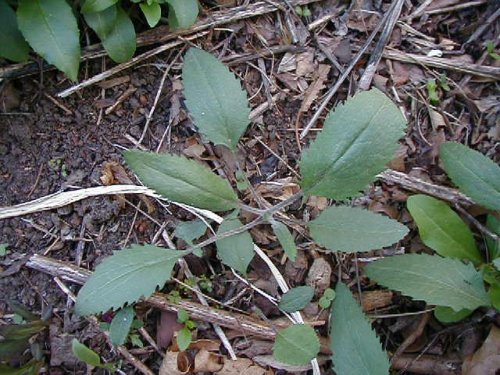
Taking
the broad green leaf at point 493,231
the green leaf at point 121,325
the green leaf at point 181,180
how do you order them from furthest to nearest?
the broad green leaf at point 493,231, the green leaf at point 121,325, the green leaf at point 181,180

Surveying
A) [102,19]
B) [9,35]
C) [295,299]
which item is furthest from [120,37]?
[295,299]

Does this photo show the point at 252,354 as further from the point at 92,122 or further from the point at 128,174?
the point at 92,122

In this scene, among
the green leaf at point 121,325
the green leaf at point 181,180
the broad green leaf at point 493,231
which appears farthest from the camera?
the broad green leaf at point 493,231

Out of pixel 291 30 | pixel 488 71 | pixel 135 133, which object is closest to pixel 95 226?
pixel 135 133

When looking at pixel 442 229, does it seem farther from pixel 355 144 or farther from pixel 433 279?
pixel 355 144

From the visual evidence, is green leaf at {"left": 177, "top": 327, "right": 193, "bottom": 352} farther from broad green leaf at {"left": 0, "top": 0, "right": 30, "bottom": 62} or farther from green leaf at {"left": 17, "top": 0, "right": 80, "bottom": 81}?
broad green leaf at {"left": 0, "top": 0, "right": 30, "bottom": 62}

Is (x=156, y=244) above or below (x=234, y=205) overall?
below

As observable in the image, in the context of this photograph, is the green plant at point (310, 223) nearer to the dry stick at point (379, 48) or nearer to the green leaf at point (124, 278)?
the green leaf at point (124, 278)

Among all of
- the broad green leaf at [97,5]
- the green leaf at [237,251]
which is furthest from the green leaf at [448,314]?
the broad green leaf at [97,5]

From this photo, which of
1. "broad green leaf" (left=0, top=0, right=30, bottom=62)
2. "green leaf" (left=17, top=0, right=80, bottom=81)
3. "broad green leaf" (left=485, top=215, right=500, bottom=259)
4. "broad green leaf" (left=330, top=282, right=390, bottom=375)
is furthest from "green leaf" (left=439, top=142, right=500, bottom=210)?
"broad green leaf" (left=0, top=0, right=30, bottom=62)
